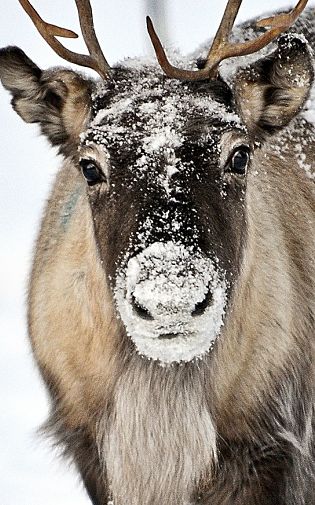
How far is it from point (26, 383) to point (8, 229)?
114 inches

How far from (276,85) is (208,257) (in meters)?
1.08

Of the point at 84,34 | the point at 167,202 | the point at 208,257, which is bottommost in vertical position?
the point at 208,257

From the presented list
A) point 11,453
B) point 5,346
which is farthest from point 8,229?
point 11,453

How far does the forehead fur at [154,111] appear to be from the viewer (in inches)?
169

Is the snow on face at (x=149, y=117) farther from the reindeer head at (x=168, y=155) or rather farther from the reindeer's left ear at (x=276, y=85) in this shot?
the reindeer's left ear at (x=276, y=85)

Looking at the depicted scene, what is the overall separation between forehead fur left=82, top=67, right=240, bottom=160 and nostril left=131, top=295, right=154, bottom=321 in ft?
1.90

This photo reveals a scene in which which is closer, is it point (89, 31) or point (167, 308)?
point (167, 308)

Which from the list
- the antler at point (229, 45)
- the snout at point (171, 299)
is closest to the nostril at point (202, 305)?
the snout at point (171, 299)

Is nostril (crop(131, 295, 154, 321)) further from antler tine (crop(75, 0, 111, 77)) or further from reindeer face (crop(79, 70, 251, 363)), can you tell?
antler tine (crop(75, 0, 111, 77))

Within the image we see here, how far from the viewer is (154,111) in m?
4.38

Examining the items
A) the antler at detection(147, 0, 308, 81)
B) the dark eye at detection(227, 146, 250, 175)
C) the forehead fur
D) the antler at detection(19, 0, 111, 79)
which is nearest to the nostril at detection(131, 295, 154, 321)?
the forehead fur

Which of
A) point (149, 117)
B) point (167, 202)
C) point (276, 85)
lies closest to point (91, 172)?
point (149, 117)

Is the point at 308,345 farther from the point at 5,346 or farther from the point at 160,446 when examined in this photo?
the point at 5,346

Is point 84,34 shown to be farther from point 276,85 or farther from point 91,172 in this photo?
point 276,85
